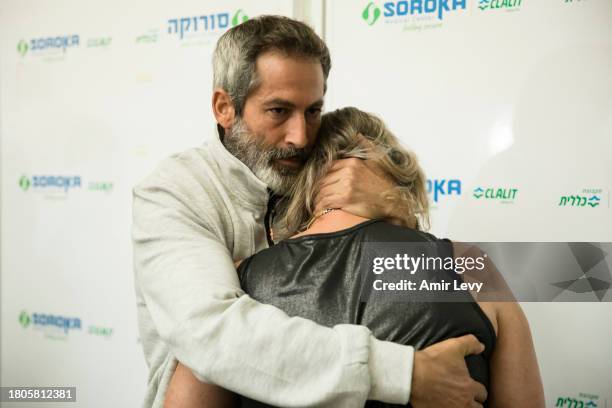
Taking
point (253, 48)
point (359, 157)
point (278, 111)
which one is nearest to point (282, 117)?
point (278, 111)

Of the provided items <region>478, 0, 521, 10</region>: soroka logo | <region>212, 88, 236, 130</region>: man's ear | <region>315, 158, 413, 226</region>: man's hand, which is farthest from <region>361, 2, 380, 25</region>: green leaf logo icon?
<region>315, 158, 413, 226</region>: man's hand

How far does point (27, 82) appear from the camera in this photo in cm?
287

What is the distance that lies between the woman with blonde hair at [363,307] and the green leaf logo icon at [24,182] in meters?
2.06

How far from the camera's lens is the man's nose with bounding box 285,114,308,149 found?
1.42 meters

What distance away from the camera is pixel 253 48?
1511 millimetres

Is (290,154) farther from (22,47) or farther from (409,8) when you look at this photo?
(22,47)

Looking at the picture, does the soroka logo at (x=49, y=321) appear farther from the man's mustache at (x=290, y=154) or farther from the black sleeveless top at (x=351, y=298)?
the black sleeveless top at (x=351, y=298)

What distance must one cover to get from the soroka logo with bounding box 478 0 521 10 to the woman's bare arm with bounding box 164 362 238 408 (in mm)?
1412

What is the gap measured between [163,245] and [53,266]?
189 cm

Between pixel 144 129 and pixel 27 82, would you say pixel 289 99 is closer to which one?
pixel 144 129

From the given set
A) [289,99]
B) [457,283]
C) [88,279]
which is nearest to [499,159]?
[289,99]

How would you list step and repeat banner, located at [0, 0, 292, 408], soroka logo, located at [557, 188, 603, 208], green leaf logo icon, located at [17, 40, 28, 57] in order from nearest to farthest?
soroka logo, located at [557, 188, 603, 208] → step and repeat banner, located at [0, 0, 292, 408] → green leaf logo icon, located at [17, 40, 28, 57]

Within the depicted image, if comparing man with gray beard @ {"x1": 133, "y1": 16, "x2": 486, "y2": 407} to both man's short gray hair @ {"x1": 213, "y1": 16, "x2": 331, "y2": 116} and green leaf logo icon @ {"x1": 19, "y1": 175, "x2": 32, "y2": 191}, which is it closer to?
man's short gray hair @ {"x1": 213, "y1": 16, "x2": 331, "y2": 116}

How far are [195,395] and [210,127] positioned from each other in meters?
1.41
